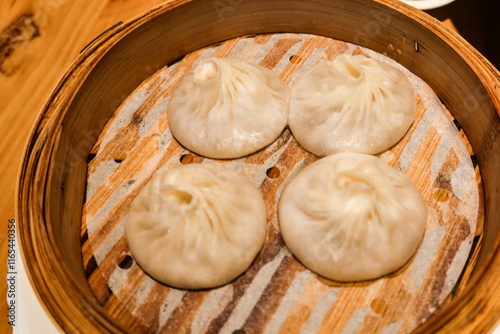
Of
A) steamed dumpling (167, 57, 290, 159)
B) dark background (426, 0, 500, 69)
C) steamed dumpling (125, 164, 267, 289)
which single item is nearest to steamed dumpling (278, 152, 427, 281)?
steamed dumpling (125, 164, 267, 289)

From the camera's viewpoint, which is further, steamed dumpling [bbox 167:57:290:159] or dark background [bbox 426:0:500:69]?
dark background [bbox 426:0:500:69]

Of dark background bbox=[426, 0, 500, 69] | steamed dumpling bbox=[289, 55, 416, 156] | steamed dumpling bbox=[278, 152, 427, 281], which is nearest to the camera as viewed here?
steamed dumpling bbox=[278, 152, 427, 281]

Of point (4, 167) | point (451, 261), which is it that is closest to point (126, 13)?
point (4, 167)

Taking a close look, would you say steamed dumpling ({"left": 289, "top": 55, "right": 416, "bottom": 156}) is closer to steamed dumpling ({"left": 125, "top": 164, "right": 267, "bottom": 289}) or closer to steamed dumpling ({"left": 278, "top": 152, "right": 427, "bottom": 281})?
steamed dumpling ({"left": 278, "top": 152, "right": 427, "bottom": 281})

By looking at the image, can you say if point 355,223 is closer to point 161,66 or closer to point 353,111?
point 353,111

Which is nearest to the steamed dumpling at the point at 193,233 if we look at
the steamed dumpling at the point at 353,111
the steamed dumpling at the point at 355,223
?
the steamed dumpling at the point at 355,223

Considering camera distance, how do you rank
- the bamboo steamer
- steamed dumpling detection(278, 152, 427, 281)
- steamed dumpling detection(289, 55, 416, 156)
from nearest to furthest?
the bamboo steamer < steamed dumpling detection(278, 152, 427, 281) < steamed dumpling detection(289, 55, 416, 156)

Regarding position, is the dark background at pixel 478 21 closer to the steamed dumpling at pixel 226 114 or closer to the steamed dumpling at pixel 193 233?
the steamed dumpling at pixel 226 114
